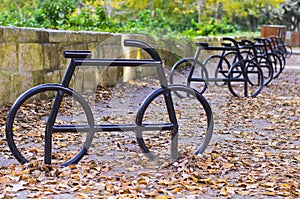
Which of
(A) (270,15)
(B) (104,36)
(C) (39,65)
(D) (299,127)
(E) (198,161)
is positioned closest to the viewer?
(E) (198,161)

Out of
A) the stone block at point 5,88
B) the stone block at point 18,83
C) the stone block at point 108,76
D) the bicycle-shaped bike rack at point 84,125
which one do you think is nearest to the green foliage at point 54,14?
the stone block at point 108,76

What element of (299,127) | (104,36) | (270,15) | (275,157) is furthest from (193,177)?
(270,15)

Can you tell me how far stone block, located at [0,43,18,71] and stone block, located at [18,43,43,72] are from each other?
10 centimetres

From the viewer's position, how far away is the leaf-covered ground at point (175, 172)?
3.31 metres

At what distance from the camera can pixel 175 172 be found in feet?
12.3

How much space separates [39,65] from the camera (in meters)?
6.47

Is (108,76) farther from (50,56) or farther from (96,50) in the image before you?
(50,56)

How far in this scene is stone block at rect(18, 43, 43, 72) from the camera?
6.11m

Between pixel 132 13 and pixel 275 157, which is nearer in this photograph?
pixel 275 157

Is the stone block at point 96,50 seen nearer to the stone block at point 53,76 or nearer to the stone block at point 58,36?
the stone block at point 58,36

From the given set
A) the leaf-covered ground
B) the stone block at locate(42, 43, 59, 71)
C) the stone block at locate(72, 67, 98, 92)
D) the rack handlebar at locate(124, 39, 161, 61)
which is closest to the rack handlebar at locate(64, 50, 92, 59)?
the rack handlebar at locate(124, 39, 161, 61)

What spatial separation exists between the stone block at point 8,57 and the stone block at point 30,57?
0.32ft

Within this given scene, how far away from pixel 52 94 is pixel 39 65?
1.52 feet

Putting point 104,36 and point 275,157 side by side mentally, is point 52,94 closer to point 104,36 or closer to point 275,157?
point 104,36
